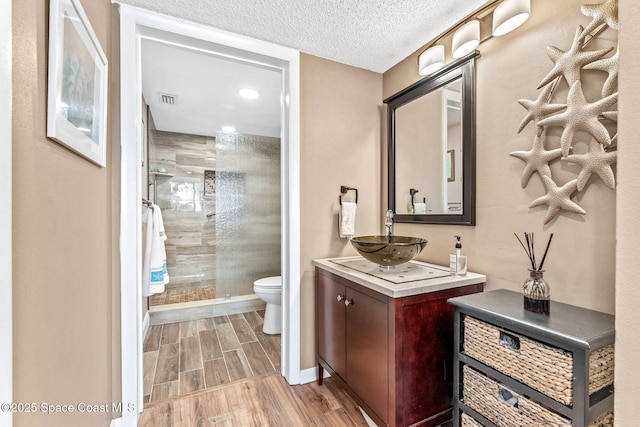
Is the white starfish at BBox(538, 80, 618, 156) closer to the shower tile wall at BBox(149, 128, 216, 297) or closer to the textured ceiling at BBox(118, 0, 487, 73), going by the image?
the textured ceiling at BBox(118, 0, 487, 73)

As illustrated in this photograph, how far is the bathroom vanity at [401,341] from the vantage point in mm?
1337

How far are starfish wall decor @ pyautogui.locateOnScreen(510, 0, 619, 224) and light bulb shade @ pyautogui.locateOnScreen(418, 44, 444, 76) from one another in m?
0.61

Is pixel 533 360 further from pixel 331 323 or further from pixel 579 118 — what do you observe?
pixel 331 323

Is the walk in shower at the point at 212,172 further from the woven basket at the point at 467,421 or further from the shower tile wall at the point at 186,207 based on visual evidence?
the woven basket at the point at 467,421

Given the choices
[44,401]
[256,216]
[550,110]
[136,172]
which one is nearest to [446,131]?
[550,110]

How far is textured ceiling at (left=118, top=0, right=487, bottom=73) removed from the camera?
159 centimetres

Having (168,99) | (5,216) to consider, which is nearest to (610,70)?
(5,216)

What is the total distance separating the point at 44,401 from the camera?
31.3 inches

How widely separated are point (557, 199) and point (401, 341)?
92cm

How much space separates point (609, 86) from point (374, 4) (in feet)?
3.76

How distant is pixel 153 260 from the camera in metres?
2.50

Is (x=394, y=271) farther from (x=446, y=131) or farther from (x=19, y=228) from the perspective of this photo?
(x=19, y=228)

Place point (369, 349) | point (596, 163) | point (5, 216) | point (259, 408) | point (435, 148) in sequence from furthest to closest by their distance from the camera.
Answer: point (435, 148) → point (259, 408) → point (369, 349) → point (596, 163) → point (5, 216)

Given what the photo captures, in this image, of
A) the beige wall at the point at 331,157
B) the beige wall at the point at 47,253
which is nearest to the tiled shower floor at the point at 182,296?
the beige wall at the point at 331,157
